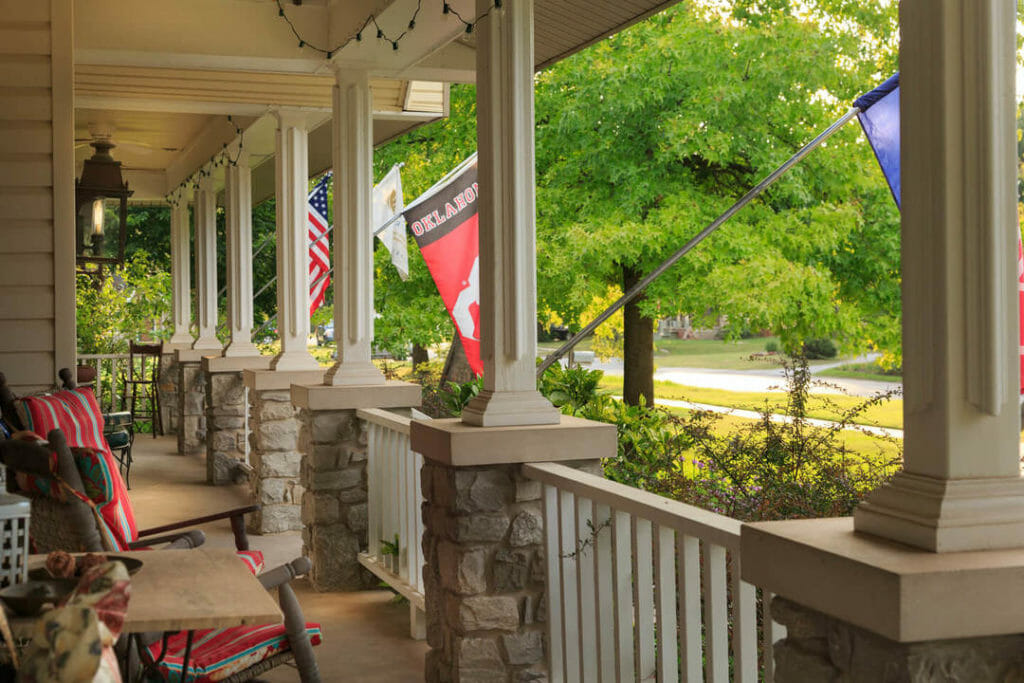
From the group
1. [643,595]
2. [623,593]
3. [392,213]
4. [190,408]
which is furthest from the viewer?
[190,408]

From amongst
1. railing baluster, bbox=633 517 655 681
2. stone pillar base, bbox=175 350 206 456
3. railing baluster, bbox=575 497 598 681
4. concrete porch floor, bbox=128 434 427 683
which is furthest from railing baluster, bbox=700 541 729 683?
stone pillar base, bbox=175 350 206 456

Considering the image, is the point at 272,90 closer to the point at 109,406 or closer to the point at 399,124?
the point at 399,124

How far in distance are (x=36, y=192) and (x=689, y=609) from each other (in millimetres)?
3331

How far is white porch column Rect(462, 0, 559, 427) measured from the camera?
137 inches

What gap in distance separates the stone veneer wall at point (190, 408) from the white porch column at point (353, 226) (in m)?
5.18

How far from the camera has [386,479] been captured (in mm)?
5137

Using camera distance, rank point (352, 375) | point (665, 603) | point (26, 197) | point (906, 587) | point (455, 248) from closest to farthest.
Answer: point (906, 587) < point (665, 603) < point (26, 197) < point (352, 375) < point (455, 248)

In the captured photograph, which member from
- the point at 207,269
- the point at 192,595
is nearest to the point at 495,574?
the point at 192,595

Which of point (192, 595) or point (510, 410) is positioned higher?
point (510, 410)

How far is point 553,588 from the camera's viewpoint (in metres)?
3.27

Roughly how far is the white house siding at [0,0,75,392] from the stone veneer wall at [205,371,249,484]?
13.4 ft

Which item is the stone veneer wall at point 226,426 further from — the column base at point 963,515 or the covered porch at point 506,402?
the column base at point 963,515

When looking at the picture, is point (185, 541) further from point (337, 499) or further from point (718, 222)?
point (718, 222)

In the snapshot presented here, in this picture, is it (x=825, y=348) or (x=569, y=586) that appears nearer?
(x=569, y=586)
